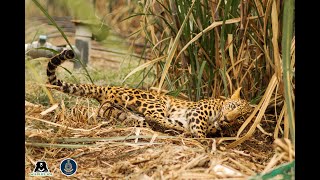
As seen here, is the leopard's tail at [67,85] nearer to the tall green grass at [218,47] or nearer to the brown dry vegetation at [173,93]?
the brown dry vegetation at [173,93]

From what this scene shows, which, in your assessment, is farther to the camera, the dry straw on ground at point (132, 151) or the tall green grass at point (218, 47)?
the tall green grass at point (218, 47)

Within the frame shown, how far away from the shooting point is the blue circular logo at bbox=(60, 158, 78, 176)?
6.53 ft

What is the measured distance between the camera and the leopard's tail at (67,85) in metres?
2.20

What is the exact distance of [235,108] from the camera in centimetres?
206

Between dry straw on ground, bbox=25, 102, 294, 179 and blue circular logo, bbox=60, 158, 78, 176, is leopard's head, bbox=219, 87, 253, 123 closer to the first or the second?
dry straw on ground, bbox=25, 102, 294, 179

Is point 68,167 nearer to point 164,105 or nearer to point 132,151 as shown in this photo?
point 132,151

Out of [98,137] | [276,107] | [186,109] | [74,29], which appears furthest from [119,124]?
[276,107]

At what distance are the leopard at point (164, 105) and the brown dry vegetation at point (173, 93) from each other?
0.11 feet

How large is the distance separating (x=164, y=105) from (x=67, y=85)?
363 mm

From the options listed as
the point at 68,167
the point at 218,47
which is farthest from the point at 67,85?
the point at 218,47

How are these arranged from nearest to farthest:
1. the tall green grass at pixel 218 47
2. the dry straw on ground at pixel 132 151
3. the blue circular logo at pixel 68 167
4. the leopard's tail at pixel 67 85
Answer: the dry straw on ground at pixel 132 151
the blue circular logo at pixel 68 167
the tall green grass at pixel 218 47
the leopard's tail at pixel 67 85

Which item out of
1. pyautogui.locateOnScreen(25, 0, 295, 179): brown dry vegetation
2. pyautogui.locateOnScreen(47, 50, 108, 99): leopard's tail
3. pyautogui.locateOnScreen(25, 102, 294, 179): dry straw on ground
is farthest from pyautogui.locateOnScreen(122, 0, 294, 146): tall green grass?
pyautogui.locateOnScreen(47, 50, 108, 99): leopard's tail

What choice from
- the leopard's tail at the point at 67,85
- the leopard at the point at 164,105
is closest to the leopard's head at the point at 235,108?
the leopard at the point at 164,105

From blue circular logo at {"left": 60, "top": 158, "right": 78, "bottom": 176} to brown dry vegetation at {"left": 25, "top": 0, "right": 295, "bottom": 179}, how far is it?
2 cm
